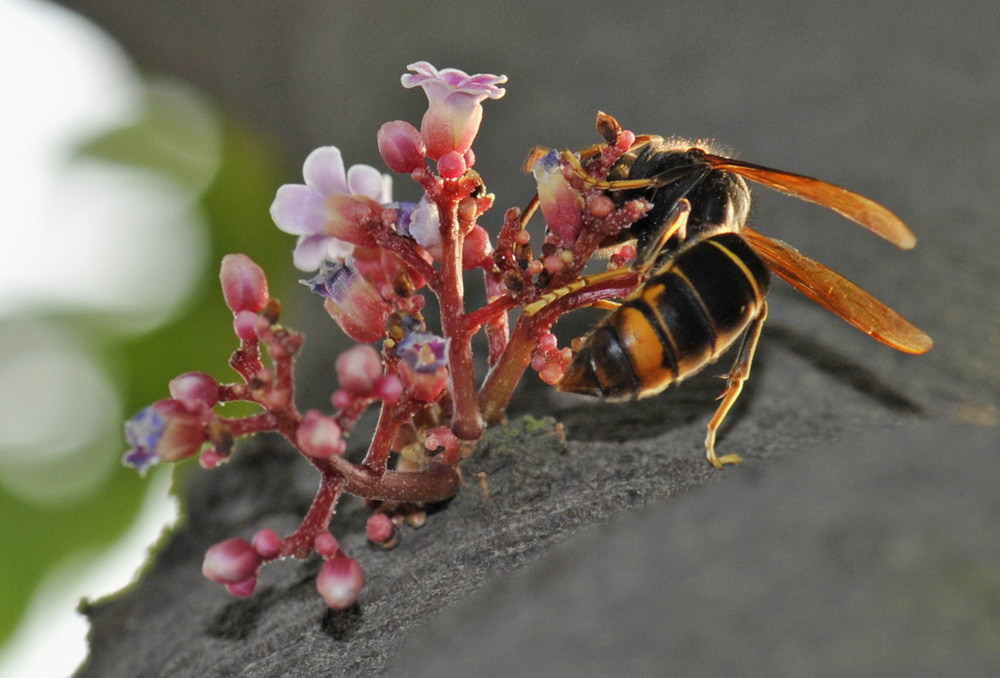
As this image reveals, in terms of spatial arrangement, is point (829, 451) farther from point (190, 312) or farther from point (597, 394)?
point (190, 312)

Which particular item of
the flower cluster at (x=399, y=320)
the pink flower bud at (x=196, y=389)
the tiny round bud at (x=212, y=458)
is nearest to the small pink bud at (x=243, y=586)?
the flower cluster at (x=399, y=320)

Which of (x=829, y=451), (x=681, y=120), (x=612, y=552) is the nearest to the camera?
(x=612, y=552)

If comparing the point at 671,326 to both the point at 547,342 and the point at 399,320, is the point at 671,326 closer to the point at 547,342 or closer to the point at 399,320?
the point at 547,342

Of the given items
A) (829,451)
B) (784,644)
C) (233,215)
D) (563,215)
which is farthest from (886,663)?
(233,215)

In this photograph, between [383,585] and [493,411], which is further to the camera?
[493,411]

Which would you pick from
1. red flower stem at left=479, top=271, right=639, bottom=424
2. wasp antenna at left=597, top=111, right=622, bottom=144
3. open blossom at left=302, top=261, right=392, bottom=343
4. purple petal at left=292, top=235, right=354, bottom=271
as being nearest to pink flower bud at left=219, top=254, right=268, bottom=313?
open blossom at left=302, top=261, right=392, bottom=343

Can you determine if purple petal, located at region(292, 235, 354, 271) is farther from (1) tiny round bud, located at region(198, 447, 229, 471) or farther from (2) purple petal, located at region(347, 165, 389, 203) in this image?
(1) tiny round bud, located at region(198, 447, 229, 471)
